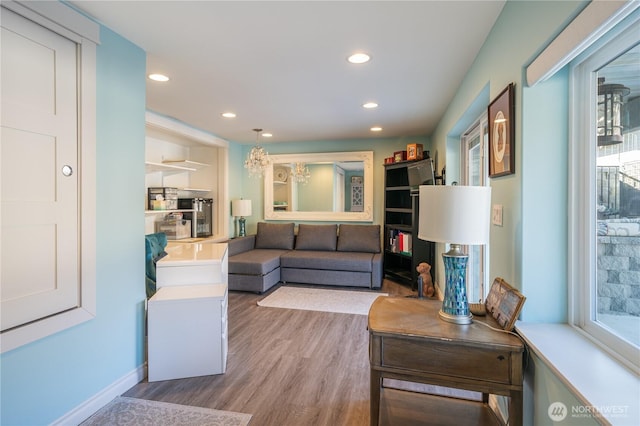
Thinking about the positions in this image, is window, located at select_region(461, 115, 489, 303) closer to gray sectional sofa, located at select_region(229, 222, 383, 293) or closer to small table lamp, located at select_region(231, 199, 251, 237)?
gray sectional sofa, located at select_region(229, 222, 383, 293)

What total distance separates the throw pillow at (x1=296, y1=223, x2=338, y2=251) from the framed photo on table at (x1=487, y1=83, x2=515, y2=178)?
357 centimetres

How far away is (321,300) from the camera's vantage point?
4051 millimetres

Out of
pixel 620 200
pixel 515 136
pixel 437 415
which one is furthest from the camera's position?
pixel 437 415

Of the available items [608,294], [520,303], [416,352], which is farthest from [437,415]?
[608,294]

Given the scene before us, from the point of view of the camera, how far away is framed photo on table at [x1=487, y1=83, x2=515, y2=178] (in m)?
1.54

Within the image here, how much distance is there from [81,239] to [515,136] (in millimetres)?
2377

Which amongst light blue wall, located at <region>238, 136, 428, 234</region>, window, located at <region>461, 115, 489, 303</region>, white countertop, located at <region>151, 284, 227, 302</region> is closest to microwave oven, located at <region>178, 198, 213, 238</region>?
light blue wall, located at <region>238, 136, 428, 234</region>

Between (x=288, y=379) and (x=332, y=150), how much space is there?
13.5 feet

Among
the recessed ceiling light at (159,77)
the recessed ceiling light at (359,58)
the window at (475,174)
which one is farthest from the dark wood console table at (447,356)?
the recessed ceiling light at (159,77)

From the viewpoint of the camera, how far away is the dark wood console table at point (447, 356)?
4.26 feet

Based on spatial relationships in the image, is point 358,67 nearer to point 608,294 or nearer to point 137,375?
point 608,294

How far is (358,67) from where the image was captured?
97.7 inches
